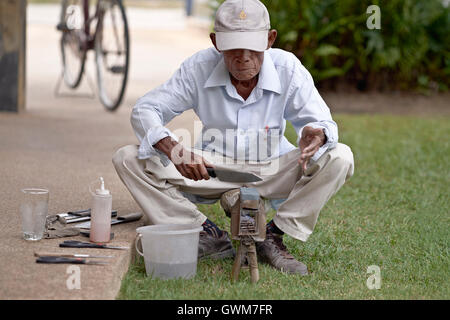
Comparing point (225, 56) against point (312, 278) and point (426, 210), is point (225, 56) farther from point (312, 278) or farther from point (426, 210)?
point (426, 210)

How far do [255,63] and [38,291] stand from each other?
57.6 inches

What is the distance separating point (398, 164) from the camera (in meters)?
6.12

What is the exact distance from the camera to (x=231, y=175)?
3.67m

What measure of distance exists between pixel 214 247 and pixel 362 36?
651 centimetres

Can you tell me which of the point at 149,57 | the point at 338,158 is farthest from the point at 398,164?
the point at 149,57

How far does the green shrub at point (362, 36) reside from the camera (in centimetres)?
962

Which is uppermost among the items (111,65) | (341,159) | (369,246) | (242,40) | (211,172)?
(242,40)

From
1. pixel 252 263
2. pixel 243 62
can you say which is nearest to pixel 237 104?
pixel 243 62

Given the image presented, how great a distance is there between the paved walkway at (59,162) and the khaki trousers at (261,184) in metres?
0.24

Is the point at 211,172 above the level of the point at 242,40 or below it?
below

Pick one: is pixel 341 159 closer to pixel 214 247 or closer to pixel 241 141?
pixel 241 141

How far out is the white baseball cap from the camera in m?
3.51

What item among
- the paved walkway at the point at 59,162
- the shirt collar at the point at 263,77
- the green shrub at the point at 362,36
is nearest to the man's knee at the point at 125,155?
the paved walkway at the point at 59,162

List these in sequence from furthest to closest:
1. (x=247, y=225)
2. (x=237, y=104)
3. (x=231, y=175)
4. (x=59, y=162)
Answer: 1. (x=59, y=162)
2. (x=237, y=104)
3. (x=231, y=175)
4. (x=247, y=225)
